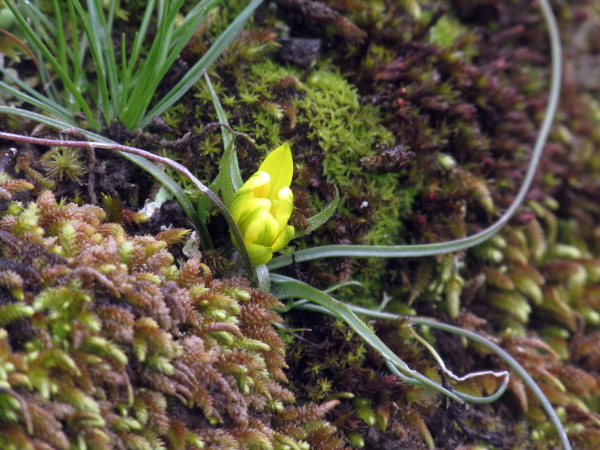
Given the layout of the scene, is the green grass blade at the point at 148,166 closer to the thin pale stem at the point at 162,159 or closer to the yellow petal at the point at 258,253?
the thin pale stem at the point at 162,159

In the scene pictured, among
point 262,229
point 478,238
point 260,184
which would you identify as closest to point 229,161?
point 260,184

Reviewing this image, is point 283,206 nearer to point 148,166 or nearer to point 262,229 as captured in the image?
point 262,229

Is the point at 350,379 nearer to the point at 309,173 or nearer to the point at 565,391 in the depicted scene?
the point at 309,173

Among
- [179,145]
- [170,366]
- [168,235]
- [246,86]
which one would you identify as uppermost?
[246,86]

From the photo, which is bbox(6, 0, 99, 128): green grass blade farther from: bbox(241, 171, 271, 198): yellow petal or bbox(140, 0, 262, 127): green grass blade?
bbox(241, 171, 271, 198): yellow petal

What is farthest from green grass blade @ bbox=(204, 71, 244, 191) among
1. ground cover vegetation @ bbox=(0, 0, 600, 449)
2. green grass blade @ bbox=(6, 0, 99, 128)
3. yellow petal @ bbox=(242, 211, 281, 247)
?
green grass blade @ bbox=(6, 0, 99, 128)

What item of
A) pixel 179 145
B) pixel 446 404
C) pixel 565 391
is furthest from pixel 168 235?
pixel 565 391
